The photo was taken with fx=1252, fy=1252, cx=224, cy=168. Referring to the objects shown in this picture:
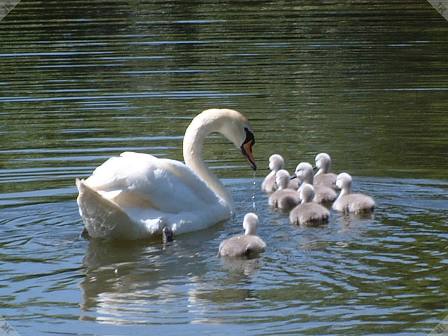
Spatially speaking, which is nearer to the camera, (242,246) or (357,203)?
(242,246)

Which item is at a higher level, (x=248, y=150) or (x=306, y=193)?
(x=248, y=150)

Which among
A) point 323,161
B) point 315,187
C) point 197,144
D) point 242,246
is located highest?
point 197,144

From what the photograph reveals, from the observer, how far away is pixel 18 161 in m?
13.9

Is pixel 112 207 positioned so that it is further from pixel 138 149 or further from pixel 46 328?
pixel 138 149

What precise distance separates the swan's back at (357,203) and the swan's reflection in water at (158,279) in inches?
54.3

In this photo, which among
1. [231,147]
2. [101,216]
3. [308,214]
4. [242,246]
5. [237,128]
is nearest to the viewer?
[242,246]

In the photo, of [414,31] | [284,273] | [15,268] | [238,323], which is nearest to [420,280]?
[284,273]

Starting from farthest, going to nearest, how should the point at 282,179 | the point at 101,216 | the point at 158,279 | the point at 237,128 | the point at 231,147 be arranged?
1. the point at 231,147
2. the point at 282,179
3. the point at 237,128
4. the point at 101,216
5. the point at 158,279

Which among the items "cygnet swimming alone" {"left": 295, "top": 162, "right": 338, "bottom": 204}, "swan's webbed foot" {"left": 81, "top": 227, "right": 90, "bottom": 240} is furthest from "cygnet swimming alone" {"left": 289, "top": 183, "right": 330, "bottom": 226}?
"swan's webbed foot" {"left": 81, "top": 227, "right": 90, "bottom": 240}

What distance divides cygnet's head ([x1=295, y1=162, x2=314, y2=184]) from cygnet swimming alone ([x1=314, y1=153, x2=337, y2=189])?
158 millimetres

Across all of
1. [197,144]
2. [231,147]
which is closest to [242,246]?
[197,144]

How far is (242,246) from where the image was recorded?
394 inches

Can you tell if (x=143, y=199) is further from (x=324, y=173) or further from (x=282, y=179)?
(x=324, y=173)

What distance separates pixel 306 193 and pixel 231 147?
116 inches
